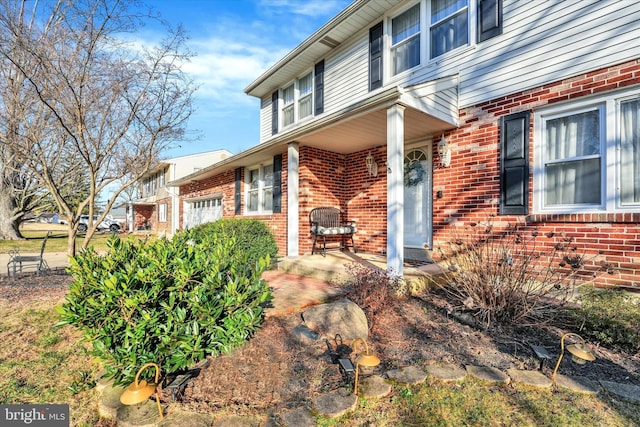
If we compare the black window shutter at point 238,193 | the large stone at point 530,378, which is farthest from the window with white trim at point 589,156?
the black window shutter at point 238,193

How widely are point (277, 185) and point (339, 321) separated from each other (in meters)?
5.21

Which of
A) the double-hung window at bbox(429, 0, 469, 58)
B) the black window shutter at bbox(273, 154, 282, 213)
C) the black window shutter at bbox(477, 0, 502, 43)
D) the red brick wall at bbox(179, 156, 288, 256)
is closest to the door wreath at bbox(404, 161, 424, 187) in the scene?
the double-hung window at bbox(429, 0, 469, 58)

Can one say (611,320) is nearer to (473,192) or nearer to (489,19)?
(473,192)

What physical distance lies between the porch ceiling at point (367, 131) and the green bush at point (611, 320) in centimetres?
329

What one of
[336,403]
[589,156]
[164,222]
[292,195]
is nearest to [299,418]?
[336,403]

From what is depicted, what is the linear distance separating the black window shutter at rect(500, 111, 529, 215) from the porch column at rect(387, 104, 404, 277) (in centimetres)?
176

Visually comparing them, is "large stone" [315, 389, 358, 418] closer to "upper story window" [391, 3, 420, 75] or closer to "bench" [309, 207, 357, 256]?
"bench" [309, 207, 357, 256]

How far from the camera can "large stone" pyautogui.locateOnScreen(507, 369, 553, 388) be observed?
2.35 m

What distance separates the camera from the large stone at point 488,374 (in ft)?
7.88

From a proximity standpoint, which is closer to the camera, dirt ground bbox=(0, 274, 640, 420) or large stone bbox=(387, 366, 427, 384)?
dirt ground bbox=(0, 274, 640, 420)

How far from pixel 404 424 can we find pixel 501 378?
978mm

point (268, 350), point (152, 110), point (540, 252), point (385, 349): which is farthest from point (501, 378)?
point (152, 110)

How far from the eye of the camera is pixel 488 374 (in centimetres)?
248

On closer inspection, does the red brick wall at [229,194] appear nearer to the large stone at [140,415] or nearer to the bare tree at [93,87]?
the bare tree at [93,87]
